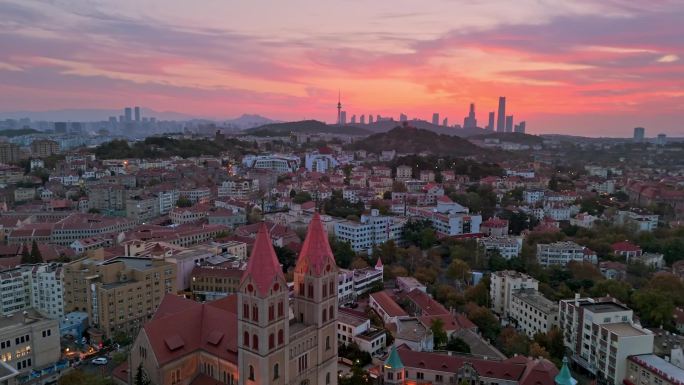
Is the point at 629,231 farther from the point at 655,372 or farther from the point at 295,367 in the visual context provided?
the point at 295,367

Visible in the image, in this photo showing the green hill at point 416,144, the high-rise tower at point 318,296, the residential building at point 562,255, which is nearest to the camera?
the high-rise tower at point 318,296

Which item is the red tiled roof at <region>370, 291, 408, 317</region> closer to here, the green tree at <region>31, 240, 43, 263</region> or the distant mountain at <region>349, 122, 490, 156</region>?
the green tree at <region>31, 240, 43, 263</region>

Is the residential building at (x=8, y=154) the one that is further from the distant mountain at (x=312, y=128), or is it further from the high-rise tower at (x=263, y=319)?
the distant mountain at (x=312, y=128)

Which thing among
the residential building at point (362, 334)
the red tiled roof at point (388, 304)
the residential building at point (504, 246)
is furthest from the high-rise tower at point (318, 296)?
the residential building at point (504, 246)

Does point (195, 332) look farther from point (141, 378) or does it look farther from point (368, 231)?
point (368, 231)

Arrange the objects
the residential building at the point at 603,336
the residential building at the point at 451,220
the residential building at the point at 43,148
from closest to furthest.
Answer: the residential building at the point at 603,336
the residential building at the point at 451,220
the residential building at the point at 43,148

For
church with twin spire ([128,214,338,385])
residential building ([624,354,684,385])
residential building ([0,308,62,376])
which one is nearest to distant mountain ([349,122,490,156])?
residential building ([624,354,684,385])
